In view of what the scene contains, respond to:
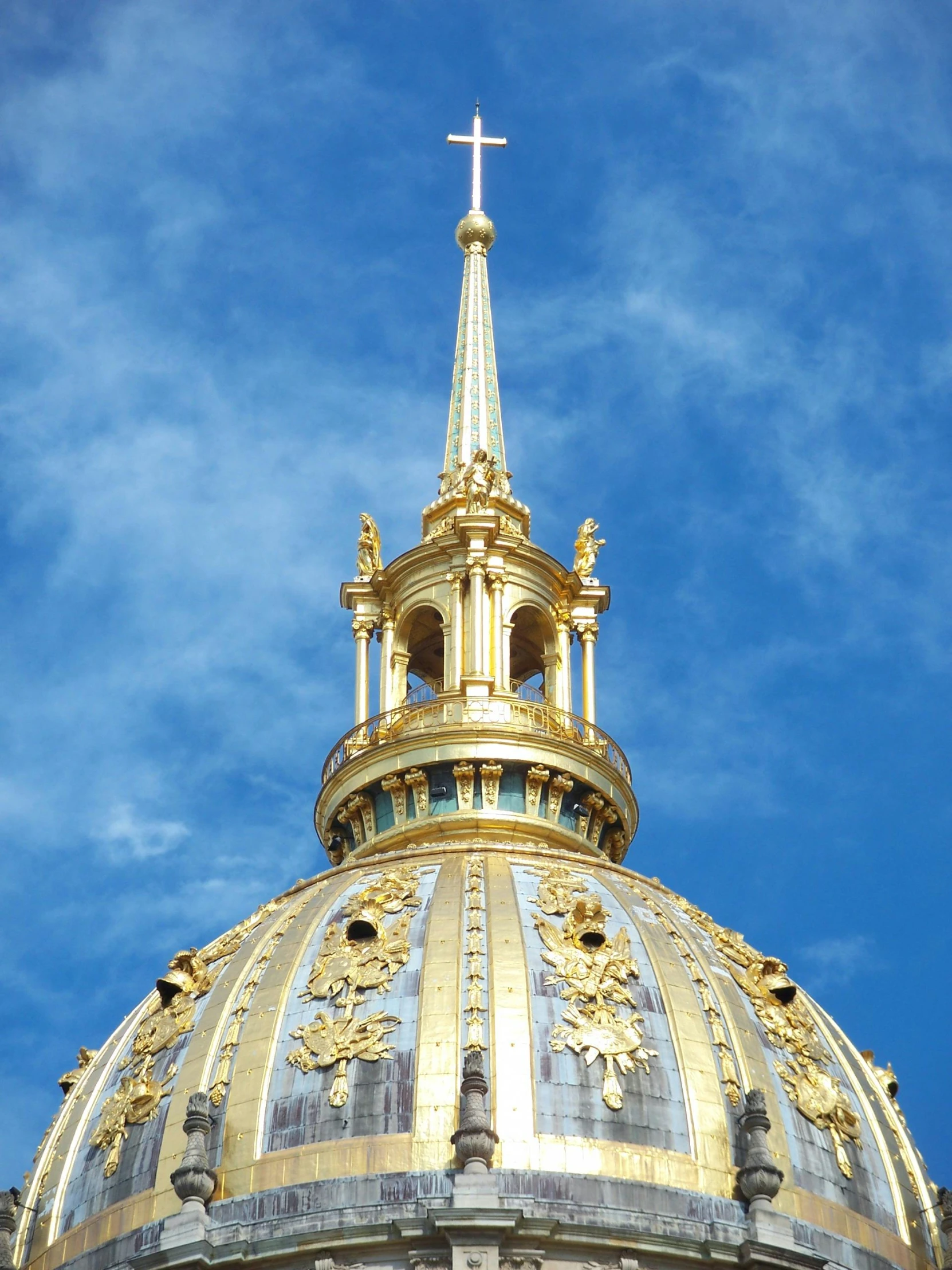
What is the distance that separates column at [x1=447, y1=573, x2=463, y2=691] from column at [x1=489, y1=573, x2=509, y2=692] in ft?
2.64

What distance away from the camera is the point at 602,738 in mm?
78125

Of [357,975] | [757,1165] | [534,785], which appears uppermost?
[534,785]

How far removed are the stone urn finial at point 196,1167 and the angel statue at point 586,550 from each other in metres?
26.7

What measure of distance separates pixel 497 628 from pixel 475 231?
19.1 metres

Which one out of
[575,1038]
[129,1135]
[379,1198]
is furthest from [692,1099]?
[129,1135]

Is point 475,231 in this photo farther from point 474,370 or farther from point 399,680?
point 399,680

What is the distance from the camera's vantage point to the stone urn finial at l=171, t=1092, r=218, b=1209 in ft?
193

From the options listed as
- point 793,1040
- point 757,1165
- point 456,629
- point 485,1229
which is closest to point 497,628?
point 456,629

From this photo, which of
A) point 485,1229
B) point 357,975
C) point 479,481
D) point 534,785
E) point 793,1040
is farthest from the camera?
point 479,481

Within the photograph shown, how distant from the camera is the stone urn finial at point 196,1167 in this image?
58875 mm

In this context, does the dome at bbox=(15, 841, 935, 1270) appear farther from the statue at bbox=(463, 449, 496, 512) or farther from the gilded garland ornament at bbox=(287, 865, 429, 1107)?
the statue at bbox=(463, 449, 496, 512)

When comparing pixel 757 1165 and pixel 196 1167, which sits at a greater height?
pixel 757 1165

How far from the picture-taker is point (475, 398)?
290 feet

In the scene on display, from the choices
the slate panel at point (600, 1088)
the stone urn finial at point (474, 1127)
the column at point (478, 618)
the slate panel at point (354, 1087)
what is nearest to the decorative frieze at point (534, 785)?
the column at point (478, 618)
